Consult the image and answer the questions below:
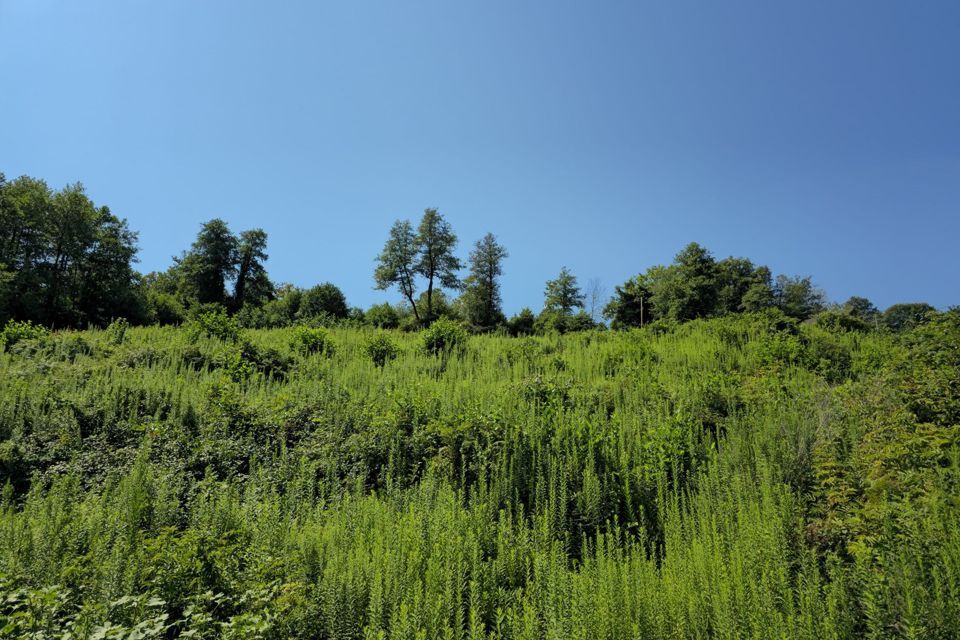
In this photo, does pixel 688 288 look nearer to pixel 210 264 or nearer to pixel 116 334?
pixel 116 334

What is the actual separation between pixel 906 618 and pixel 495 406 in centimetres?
617

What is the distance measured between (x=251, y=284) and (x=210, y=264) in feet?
16.7

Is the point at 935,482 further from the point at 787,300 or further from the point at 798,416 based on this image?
the point at 787,300

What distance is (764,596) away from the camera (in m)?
3.48

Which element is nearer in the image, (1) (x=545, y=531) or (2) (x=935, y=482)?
(2) (x=935, y=482)

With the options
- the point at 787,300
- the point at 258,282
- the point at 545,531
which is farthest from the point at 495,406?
the point at 787,300

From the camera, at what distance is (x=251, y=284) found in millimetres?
50125

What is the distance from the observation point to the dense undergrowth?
3.53 metres

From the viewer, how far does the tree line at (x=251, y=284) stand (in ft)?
106

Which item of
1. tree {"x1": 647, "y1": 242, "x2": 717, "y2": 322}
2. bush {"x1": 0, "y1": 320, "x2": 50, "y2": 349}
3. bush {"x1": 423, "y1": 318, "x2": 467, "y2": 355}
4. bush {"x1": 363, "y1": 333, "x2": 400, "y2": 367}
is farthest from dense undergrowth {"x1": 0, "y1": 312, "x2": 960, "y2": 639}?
tree {"x1": 647, "y1": 242, "x2": 717, "y2": 322}

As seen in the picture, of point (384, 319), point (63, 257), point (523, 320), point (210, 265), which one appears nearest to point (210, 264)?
point (210, 265)

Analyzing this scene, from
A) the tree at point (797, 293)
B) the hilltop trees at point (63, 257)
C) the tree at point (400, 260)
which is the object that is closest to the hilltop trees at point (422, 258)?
the tree at point (400, 260)

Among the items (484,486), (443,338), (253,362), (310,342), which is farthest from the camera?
(443,338)

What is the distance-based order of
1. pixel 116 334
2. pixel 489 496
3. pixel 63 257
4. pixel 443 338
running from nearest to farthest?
1. pixel 489 496
2. pixel 116 334
3. pixel 443 338
4. pixel 63 257
